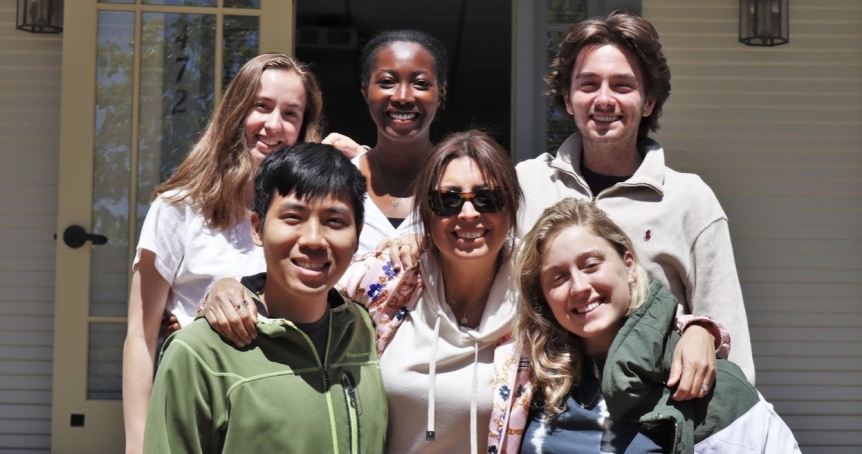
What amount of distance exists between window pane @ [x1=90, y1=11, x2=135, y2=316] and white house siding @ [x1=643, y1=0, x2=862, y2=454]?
2.58 metres

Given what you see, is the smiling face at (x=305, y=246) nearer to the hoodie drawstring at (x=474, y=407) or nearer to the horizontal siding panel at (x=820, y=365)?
the hoodie drawstring at (x=474, y=407)

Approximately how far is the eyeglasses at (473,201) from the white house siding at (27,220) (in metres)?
3.18

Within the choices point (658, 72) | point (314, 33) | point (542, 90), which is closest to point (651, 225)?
point (658, 72)

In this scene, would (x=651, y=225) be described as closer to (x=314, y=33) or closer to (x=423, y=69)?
(x=423, y=69)

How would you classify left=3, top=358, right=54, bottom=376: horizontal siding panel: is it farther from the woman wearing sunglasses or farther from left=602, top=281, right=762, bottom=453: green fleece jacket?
left=602, top=281, right=762, bottom=453: green fleece jacket

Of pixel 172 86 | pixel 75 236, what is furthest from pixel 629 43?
pixel 75 236

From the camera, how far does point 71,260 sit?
4.64 meters

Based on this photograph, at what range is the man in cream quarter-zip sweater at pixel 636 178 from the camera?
2738 mm

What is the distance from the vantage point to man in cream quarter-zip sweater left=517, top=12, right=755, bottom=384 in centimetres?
274

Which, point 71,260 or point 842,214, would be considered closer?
point 71,260

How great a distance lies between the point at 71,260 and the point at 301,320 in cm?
275

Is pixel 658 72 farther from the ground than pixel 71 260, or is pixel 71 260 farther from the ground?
pixel 658 72

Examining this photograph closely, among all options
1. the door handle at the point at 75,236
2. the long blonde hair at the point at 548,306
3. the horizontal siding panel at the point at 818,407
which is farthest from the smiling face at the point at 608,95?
the horizontal siding panel at the point at 818,407

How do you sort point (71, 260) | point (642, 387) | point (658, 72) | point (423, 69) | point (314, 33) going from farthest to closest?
point (314, 33), point (71, 260), point (423, 69), point (658, 72), point (642, 387)
